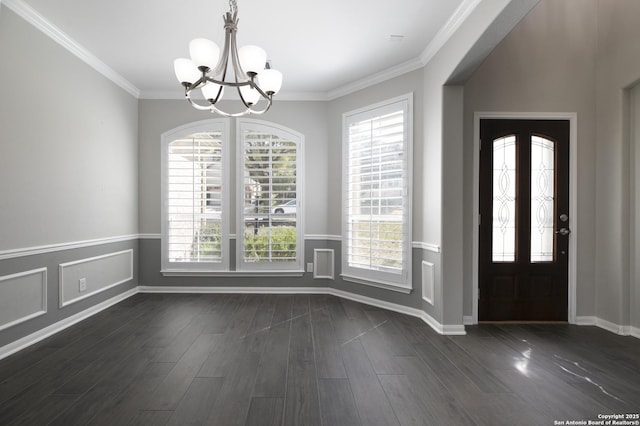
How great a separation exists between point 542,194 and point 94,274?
5.18 meters

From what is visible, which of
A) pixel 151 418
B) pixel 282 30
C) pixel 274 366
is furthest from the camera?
pixel 282 30

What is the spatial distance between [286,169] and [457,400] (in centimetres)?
359

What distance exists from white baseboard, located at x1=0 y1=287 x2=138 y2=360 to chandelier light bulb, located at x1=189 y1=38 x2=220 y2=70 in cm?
284

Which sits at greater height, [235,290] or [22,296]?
[22,296]

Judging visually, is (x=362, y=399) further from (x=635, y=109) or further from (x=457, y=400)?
(x=635, y=109)

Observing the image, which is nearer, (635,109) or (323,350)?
(323,350)

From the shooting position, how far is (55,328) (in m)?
3.39

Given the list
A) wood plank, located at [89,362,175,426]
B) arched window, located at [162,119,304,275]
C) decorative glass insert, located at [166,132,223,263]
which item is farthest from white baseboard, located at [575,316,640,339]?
decorative glass insert, located at [166,132,223,263]

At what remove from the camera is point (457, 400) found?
7.20 ft

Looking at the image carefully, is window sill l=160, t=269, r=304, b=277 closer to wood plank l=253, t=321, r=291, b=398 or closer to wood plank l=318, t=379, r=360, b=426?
wood plank l=253, t=321, r=291, b=398

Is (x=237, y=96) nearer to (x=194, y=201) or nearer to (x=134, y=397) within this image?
(x=194, y=201)

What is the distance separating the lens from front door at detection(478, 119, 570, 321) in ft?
12.1

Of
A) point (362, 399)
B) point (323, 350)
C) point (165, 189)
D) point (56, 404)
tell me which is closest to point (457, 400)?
point (362, 399)

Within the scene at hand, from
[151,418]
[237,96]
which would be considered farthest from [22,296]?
[237,96]
